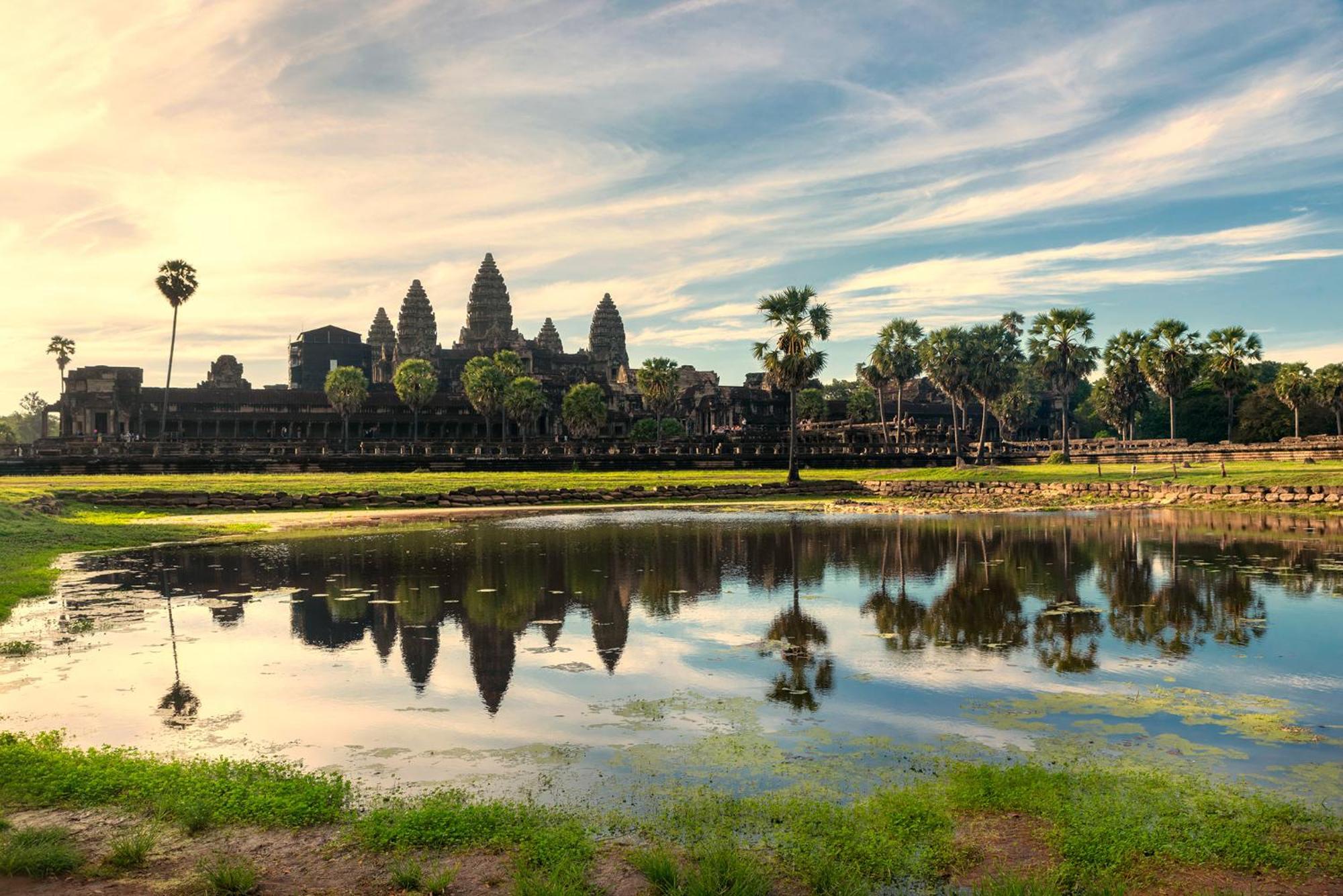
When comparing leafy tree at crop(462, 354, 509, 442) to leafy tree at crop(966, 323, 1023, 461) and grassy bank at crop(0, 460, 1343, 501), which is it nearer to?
grassy bank at crop(0, 460, 1343, 501)

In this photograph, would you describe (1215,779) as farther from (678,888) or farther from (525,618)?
(525,618)

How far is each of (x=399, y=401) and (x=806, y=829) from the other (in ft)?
387

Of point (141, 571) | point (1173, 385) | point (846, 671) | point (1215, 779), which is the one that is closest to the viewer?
point (1215, 779)

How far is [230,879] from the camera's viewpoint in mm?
6297

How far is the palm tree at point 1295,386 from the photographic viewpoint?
284 feet

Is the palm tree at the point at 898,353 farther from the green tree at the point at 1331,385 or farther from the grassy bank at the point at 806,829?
the grassy bank at the point at 806,829

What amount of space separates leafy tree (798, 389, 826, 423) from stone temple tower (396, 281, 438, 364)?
226 feet

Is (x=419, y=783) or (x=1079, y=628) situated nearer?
(x=419, y=783)

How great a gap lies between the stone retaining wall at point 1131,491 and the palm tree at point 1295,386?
1992 inches

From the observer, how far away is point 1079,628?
1495cm

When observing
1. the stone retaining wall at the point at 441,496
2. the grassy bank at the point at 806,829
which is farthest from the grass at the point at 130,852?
the stone retaining wall at the point at 441,496

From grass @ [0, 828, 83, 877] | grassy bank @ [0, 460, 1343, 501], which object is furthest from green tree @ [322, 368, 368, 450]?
grass @ [0, 828, 83, 877]

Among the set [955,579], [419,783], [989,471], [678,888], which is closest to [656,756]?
[419,783]

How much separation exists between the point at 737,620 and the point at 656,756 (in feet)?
24.8
